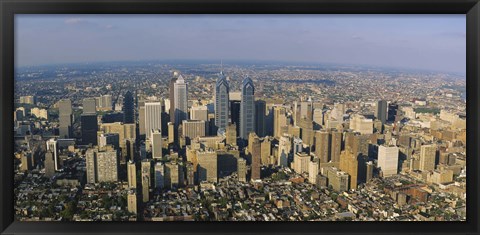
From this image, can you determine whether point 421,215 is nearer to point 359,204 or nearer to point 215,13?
point 359,204

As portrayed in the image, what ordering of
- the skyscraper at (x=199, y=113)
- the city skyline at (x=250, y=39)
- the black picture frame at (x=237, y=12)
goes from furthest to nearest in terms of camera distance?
the skyscraper at (x=199, y=113) → the city skyline at (x=250, y=39) → the black picture frame at (x=237, y=12)

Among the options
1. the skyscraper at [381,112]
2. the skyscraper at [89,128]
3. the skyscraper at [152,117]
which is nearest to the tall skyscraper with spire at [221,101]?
the skyscraper at [152,117]

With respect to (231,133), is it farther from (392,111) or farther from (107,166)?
(392,111)

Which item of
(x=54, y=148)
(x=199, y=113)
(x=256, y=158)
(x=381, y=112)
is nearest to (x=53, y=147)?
(x=54, y=148)

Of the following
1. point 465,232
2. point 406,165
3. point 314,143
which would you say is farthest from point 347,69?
point 465,232

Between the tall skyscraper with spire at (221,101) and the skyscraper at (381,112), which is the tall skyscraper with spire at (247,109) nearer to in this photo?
the tall skyscraper with spire at (221,101)
